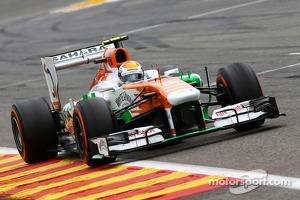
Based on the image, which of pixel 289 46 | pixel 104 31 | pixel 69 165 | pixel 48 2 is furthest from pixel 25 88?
pixel 48 2

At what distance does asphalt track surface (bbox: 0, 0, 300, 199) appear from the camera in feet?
36.3

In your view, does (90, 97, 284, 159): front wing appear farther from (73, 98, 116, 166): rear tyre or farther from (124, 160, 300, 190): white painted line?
(124, 160, 300, 190): white painted line

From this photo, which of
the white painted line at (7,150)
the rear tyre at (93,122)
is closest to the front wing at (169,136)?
the rear tyre at (93,122)

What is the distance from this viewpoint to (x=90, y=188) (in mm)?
10516

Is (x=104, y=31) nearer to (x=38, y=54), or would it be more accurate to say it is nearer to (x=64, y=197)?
(x=38, y=54)

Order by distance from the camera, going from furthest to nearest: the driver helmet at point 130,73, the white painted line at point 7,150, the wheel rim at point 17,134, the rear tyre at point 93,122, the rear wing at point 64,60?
1. the white painted line at point 7,150
2. the rear wing at point 64,60
3. the wheel rim at point 17,134
4. the driver helmet at point 130,73
5. the rear tyre at point 93,122

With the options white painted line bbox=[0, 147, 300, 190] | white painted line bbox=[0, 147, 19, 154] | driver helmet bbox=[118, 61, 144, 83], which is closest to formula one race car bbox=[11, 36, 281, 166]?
driver helmet bbox=[118, 61, 144, 83]

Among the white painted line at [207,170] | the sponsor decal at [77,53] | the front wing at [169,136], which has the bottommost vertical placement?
the white painted line at [207,170]

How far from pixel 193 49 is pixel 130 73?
1120 cm

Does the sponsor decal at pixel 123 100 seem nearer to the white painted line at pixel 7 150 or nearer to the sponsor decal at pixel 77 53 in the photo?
the sponsor decal at pixel 77 53

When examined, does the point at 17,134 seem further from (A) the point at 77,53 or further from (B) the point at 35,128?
(A) the point at 77,53

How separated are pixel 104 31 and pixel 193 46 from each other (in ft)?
21.4

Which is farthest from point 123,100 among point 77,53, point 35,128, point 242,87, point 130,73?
point 77,53

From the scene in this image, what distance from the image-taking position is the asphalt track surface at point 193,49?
11070mm
